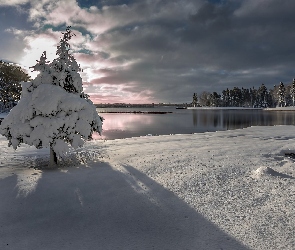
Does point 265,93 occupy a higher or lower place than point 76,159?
higher

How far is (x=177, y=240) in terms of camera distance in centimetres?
463

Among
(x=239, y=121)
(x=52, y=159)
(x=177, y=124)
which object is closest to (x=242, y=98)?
(x=239, y=121)

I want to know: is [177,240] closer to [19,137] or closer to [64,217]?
[64,217]

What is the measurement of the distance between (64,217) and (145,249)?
2.41 m

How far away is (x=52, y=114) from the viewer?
9.66m

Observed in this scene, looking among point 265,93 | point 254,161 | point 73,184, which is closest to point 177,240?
point 73,184

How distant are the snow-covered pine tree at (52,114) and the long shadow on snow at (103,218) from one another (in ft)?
6.79

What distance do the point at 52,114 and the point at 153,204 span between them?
6.12 meters

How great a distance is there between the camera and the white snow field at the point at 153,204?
466cm

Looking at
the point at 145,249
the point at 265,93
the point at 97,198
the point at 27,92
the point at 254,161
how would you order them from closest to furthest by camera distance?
1. the point at 145,249
2. the point at 97,198
3. the point at 254,161
4. the point at 27,92
5. the point at 265,93

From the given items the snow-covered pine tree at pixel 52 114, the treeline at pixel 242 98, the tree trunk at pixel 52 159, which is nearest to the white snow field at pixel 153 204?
the tree trunk at pixel 52 159

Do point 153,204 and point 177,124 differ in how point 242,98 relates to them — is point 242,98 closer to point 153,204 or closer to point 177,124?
point 177,124

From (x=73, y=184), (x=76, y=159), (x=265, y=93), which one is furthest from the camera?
(x=265, y=93)

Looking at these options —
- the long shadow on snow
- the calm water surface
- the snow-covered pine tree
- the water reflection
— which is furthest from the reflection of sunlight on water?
the long shadow on snow
